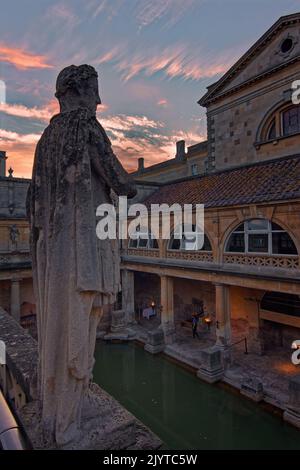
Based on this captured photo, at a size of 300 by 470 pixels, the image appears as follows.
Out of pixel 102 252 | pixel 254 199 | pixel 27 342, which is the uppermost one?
pixel 254 199

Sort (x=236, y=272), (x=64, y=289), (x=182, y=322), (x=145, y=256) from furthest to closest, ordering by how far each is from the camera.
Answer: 1. (x=182, y=322)
2. (x=145, y=256)
3. (x=236, y=272)
4. (x=64, y=289)

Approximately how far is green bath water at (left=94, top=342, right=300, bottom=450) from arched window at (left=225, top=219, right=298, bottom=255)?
21.8 feet

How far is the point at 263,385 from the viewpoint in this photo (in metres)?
12.7

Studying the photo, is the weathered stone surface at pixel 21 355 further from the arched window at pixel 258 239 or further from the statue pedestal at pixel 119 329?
the statue pedestal at pixel 119 329

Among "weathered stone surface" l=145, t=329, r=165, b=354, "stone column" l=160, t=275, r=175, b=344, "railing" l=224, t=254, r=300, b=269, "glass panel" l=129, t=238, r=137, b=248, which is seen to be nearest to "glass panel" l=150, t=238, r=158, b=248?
"glass panel" l=129, t=238, r=137, b=248

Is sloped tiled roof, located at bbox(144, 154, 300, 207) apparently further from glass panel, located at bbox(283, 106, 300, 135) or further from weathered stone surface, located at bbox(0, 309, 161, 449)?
weathered stone surface, located at bbox(0, 309, 161, 449)

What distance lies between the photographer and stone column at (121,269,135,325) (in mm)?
21625

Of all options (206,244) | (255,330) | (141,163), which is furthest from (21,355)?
(141,163)

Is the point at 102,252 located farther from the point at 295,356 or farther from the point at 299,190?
the point at 295,356

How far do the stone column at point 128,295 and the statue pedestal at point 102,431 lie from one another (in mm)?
18887

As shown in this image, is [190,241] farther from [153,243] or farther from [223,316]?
[223,316]

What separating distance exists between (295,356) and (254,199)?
28.4ft

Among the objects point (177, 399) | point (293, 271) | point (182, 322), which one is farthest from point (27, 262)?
point (293, 271)

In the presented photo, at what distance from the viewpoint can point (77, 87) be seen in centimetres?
293
